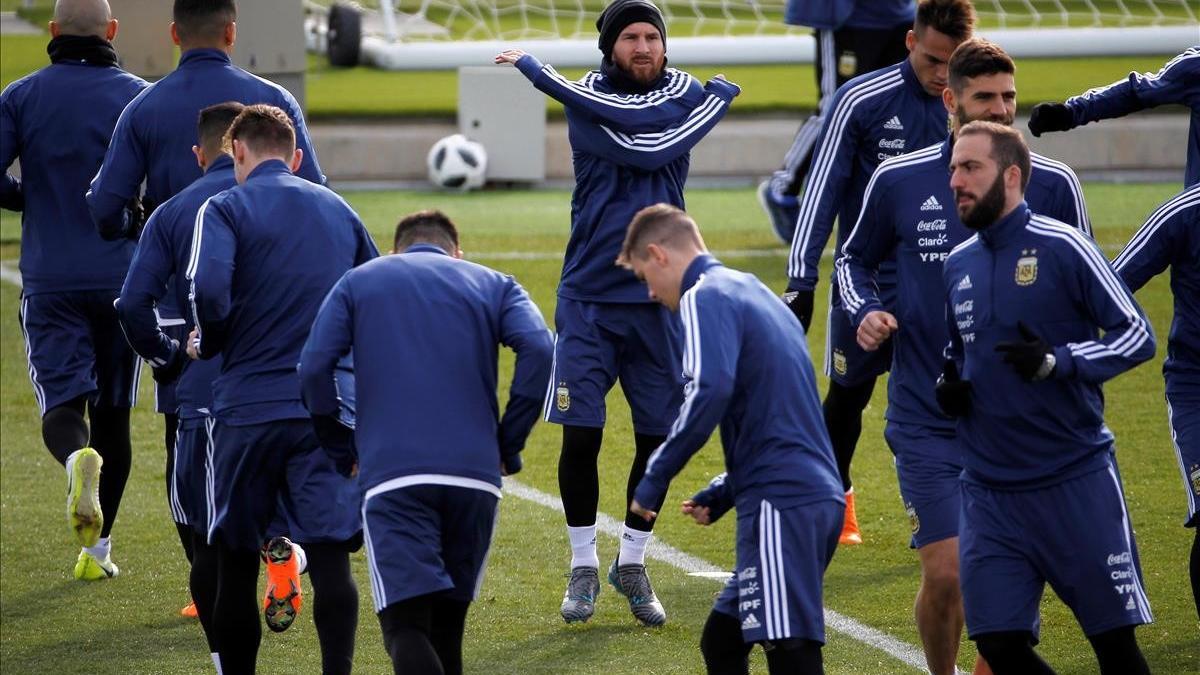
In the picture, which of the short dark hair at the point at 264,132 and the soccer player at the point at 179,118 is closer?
the short dark hair at the point at 264,132

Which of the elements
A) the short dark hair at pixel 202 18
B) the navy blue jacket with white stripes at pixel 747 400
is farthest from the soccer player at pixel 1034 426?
the short dark hair at pixel 202 18

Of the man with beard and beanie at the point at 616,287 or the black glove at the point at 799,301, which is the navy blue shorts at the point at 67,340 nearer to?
the man with beard and beanie at the point at 616,287

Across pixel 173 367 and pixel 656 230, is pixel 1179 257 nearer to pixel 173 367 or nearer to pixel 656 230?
pixel 656 230

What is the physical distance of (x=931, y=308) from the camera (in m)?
5.62

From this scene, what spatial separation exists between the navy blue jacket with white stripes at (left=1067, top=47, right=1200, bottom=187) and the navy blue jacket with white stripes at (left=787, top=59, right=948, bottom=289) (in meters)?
0.54

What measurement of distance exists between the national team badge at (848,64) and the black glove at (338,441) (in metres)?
7.43

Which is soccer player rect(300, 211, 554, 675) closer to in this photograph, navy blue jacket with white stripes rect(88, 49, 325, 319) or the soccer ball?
navy blue jacket with white stripes rect(88, 49, 325, 319)

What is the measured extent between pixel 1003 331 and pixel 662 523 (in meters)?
3.60

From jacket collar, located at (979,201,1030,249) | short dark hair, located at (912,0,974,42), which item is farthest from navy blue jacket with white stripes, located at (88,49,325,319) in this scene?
jacket collar, located at (979,201,1030,249)

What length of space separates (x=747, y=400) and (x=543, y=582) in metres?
2.81

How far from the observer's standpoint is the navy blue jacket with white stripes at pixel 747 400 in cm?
461

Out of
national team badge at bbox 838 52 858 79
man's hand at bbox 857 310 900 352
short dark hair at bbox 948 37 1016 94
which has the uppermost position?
short dark hair at bbox 948 37 1016 94

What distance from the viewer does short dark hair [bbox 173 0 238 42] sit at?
21.5ft

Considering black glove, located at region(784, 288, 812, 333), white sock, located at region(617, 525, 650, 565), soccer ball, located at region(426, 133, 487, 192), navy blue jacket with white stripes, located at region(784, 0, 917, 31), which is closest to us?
black glove, located at region(784, 288, 812, 333)
